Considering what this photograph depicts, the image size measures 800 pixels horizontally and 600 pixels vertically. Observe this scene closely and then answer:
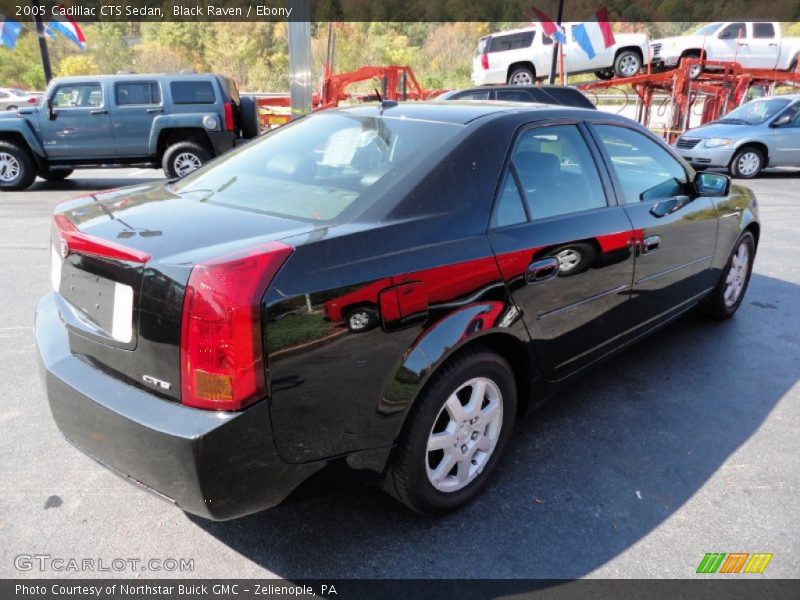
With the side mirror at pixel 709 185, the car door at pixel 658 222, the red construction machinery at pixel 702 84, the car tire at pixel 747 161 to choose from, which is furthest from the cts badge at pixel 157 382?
the red construction machinery at pixel 702 84

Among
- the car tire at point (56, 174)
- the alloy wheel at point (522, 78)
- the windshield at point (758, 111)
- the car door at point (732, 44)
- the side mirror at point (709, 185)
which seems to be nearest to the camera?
the side mirror at point (709, 185)

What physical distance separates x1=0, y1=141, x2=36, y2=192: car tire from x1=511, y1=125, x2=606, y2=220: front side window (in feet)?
34.4

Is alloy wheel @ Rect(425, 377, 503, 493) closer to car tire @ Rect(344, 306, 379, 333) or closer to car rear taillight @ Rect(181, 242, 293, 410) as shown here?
car tire @ Rect(344, 306, 379, 333)

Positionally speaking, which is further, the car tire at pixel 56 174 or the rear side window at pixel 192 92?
the car tire at pixel 56 174

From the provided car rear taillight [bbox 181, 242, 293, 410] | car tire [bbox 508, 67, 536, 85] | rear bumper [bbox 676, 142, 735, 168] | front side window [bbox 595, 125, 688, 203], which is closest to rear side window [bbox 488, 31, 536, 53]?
car tire [bbox 508, 67, 536, 85]

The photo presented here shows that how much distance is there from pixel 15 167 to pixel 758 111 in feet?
47.4

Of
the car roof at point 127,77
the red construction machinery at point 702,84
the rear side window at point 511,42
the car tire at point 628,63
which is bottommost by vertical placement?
the car roof at point 127,77

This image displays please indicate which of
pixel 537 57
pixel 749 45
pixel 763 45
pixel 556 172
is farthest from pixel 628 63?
pixel 556 172

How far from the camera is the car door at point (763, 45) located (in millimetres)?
17688

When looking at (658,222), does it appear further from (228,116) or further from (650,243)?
(228,116)

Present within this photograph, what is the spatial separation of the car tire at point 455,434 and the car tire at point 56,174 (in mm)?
10859

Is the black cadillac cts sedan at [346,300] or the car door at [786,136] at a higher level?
the car door at [786,136]

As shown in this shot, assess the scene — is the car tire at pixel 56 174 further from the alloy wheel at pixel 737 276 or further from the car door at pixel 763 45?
the car door at pixel 763 45

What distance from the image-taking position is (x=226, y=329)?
172cm
